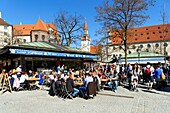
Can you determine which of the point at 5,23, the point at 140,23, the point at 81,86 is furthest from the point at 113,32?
the point at 5,23

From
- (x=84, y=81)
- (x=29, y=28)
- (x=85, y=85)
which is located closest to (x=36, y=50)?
(x=84, y=81)

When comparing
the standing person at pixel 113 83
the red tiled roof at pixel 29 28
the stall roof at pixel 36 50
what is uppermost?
the red tiled roof at pixel 29 28

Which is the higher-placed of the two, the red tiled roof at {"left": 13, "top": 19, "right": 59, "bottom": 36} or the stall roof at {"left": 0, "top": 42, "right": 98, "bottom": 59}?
the red tiled roof at {"left": 13, "top": 19, "right": 59, "bottom": 36}

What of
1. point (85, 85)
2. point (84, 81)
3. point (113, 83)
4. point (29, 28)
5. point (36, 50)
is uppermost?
point (29, 28)

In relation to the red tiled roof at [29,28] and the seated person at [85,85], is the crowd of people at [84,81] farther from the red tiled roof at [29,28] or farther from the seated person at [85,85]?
the red tiled roof at [29,28]

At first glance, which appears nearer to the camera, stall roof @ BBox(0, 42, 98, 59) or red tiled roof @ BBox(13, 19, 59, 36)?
stall roof @ BBox(0, 42, 98, 59)

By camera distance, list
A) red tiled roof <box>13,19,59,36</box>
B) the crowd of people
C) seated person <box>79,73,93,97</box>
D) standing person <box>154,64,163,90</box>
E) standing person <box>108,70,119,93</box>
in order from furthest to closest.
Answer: red tiled roof <box>13,19,59,36</box>, standing person <box>154,64,163,90</box>, standing person <box>108,70,119,93</box>, the crowd of people, seated person <box>79,73,93,97</box>

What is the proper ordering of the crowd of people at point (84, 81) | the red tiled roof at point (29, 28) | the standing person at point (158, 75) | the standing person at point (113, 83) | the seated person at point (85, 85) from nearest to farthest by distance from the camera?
the seated person at point (85, 85)
the crowd of people at point (84, 81)
the standing person at point (113, 83)
the standing person at point (158, 75)
the red tiled roof at point (29, 28)

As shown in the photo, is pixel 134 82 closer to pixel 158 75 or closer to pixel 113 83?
pixel 113 83

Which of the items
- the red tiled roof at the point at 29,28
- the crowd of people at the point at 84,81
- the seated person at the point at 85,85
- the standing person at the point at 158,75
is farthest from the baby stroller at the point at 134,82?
the red tiled roof at the point at 29,28

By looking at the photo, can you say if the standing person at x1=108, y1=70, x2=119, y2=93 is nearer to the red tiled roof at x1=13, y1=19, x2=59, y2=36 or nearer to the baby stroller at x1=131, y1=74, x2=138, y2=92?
the baby stroller at x1=131, y1=74, x2=138, y2=92

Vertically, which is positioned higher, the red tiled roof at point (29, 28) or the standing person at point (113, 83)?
the red tiled roof at point (29, 28)

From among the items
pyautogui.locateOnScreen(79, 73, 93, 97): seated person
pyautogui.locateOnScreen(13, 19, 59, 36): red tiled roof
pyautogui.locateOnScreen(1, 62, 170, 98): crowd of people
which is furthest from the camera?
pyautogui.locateOnScreen(13, 19, 59, 36): red tiled roof

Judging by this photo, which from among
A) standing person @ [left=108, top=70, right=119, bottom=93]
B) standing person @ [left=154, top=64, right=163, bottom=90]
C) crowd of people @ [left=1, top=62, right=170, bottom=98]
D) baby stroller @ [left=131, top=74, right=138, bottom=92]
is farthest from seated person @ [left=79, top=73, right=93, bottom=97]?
standing person @ [left=154, top=64, right=163, bottom=90]
